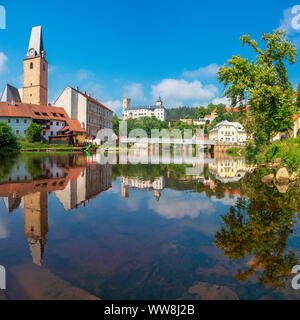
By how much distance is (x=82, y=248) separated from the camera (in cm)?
414

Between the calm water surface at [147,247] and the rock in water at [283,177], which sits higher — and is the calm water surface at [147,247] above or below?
below

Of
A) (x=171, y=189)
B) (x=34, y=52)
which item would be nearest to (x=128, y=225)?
(x=171, y=189)

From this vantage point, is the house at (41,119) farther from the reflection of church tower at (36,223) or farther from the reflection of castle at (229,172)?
the reflection of church tower at (36,223)

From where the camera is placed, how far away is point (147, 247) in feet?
14.0

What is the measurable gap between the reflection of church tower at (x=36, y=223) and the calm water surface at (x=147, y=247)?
0.07 ft

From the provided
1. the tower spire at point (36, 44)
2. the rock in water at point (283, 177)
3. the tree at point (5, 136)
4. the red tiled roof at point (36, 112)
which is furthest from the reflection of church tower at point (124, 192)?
the tower spire at point (36, 44)

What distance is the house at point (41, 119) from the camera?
5269cm

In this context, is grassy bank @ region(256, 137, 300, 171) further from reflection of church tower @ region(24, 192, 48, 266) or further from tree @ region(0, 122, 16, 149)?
tree @ region(0, 122, 16, 149)

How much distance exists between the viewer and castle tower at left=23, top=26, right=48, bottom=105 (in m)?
68.6

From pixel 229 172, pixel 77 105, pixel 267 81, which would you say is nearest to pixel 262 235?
pixel 229 172

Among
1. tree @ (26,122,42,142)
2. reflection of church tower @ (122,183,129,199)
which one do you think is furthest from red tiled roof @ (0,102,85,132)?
reflection of church tower @ (122,183,129,199)

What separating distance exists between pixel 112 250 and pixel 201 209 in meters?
3.63
